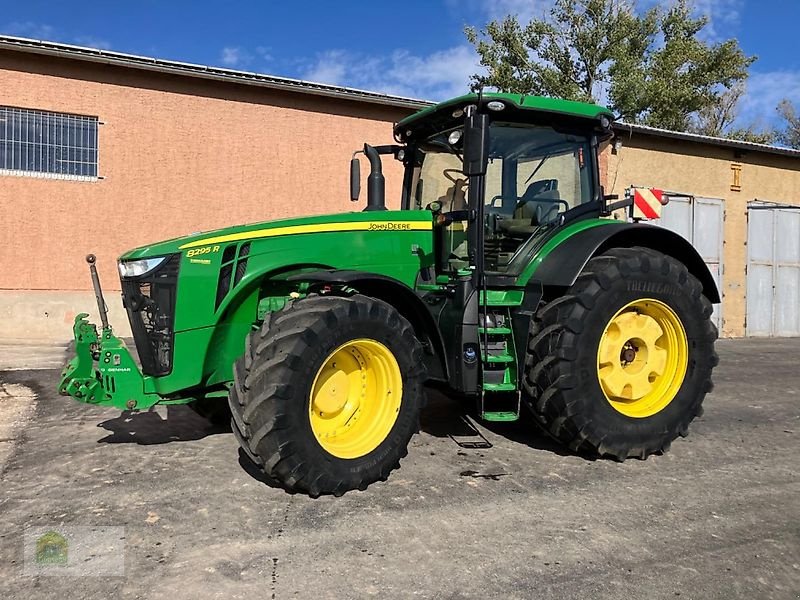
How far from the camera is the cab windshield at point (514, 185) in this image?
468 centimetres

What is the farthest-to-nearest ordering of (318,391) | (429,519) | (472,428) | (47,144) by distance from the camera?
(47,144) → (472,428) → (318,391) → (429,519)

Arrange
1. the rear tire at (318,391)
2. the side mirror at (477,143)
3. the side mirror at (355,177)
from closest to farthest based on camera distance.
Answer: the rear tire at (318,391)
the side mirror at (477,143)
the side mirror at (355,177)

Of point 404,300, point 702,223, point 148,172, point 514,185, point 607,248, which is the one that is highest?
point 148,172

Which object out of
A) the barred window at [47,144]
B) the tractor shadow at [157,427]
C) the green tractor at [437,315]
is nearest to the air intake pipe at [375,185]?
the green tractor at [437,315]

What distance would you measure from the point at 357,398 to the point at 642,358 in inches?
83.3

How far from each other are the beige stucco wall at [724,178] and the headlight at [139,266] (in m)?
11.5

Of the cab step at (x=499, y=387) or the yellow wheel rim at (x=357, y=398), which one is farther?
the cab step at (x=499, y=387)

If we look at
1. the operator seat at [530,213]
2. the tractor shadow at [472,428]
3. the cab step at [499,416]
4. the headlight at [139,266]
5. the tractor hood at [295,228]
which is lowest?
the tractor shadow at [472,428]

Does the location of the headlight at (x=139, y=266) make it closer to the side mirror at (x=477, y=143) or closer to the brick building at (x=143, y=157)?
the side mirror at (x=477, y=143)

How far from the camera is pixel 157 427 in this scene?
5.29 metres

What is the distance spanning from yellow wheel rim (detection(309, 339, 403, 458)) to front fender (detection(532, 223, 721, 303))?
4.18 feet

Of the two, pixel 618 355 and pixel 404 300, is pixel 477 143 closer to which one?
pixel 404 300

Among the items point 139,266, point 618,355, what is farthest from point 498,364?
point 139,266
